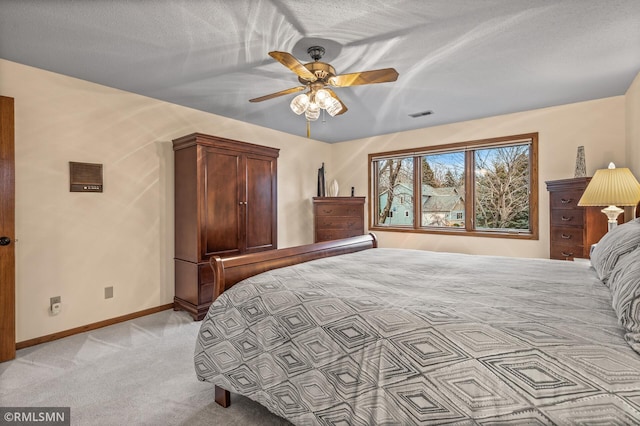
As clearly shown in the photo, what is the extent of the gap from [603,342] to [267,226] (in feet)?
11.8

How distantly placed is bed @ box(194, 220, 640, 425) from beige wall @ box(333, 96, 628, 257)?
2295 millimetres

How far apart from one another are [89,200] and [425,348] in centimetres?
341

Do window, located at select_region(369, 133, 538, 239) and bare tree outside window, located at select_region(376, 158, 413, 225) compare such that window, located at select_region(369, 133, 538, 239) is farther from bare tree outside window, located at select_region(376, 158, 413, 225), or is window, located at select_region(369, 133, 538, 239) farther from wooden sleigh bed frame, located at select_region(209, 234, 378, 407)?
wooden sleigh bed frame, located at select_region(209, 234, 378, 407)

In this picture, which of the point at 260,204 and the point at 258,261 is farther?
the point at 260,204

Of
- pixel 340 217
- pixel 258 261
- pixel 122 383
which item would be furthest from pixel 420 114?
pixel 122 383

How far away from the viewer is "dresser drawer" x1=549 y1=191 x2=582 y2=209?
328 centimetres

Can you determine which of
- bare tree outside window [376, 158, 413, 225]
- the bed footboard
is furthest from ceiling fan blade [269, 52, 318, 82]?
bare tree outside window [376, 158, 413, 225]

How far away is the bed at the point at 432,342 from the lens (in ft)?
3.10

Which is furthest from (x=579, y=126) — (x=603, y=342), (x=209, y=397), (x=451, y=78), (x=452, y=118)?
(x=209, y=397)

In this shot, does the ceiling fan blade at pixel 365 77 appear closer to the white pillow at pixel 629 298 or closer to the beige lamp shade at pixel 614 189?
the white pillow at pixel 629 298

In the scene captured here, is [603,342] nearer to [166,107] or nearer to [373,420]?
[373,420]

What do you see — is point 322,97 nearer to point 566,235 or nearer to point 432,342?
point 432,342

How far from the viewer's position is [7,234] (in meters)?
2.46

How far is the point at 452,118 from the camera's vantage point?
172 inches
